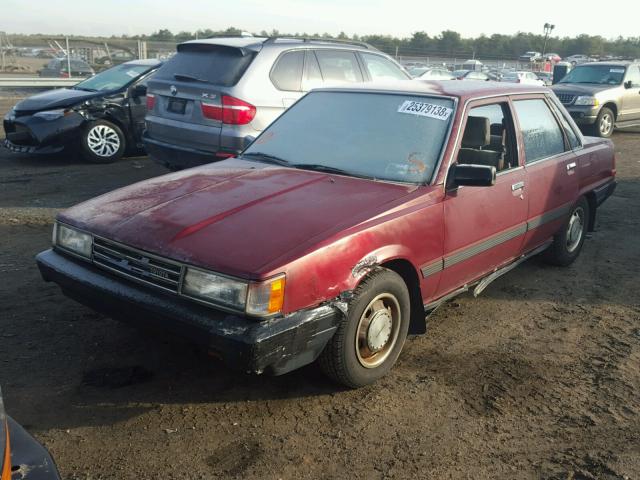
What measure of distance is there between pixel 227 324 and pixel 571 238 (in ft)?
12.6

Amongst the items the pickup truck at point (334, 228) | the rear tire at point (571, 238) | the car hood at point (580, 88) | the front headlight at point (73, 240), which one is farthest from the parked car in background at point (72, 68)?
the front headlight at point (73, 240)

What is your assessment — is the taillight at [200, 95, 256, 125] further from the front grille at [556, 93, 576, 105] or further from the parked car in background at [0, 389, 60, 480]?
the front grille at [556, 93, 576, 105]

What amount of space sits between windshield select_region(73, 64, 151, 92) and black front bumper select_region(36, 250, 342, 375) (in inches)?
275

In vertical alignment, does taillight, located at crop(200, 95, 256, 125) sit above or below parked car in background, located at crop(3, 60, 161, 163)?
above

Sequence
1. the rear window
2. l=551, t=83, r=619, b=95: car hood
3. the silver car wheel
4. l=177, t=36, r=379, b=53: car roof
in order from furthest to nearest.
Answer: the silver car wheel < l=551, t=83, r=619, b=95: car hood < l=177, t=36, r=379, b=53: car roof < the rear window

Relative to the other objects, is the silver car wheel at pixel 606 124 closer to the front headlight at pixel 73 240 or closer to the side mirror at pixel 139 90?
the side mirror at pixel 139 90

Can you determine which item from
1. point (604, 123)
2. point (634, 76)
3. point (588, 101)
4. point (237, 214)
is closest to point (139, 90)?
point (237, 214)

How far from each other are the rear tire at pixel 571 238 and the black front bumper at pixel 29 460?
14.9 feet

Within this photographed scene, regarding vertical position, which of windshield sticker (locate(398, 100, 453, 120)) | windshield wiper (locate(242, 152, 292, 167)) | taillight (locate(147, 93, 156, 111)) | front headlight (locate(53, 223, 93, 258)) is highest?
windshield sticker (locate(398, 100, 453, 120))

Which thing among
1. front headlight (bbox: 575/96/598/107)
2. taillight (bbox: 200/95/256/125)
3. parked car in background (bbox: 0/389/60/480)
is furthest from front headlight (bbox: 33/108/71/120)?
front headlight (bbox: 575/96/598/107)

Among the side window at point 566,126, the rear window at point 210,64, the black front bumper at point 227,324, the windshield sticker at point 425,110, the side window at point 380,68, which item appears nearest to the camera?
the black front bumper at point 227,324

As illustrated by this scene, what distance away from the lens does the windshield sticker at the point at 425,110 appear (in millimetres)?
4041

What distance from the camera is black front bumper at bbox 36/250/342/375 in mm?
2818

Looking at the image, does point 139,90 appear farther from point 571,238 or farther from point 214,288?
point 214,288
